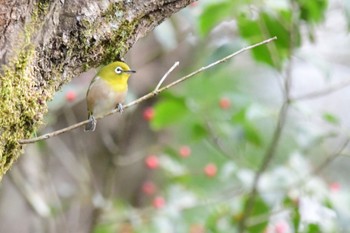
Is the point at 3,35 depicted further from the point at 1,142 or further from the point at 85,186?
the point at 85,186

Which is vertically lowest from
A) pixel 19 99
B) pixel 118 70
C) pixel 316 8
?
pixel 316 8

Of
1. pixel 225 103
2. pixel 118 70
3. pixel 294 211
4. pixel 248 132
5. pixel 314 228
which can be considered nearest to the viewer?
pixel 118 70

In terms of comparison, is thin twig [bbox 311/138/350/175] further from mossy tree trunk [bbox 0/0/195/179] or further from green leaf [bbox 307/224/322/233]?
mossy tree trunk [bbox 0/0/195/179]

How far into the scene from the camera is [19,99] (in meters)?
1.32

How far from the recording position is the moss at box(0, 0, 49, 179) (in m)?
1.29

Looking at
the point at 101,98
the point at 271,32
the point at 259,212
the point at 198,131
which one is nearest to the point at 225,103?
the point at 198,131

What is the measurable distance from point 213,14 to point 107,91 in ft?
1.43

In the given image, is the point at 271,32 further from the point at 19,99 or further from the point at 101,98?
the point at 19,99

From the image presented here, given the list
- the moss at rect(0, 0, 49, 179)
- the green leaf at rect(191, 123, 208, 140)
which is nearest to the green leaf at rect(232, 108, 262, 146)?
the green leaf at rect(191, 123, 208, 140)

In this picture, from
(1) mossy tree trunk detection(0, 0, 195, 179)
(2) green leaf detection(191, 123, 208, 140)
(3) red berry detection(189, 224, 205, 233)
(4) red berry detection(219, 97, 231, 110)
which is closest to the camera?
(1) mossy tree trunk detection(0, 0, 195, 179)

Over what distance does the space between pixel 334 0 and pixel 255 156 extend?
1.24 meters

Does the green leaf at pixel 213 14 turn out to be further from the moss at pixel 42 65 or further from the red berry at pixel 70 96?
the moss at pixel 42 65

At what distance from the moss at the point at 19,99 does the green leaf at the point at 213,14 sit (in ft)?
3.44

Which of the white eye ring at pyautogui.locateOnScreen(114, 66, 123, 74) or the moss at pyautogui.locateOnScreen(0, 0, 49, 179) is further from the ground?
the moss at pyautogui.locateOnScreen(0, 0, 49, 179)
